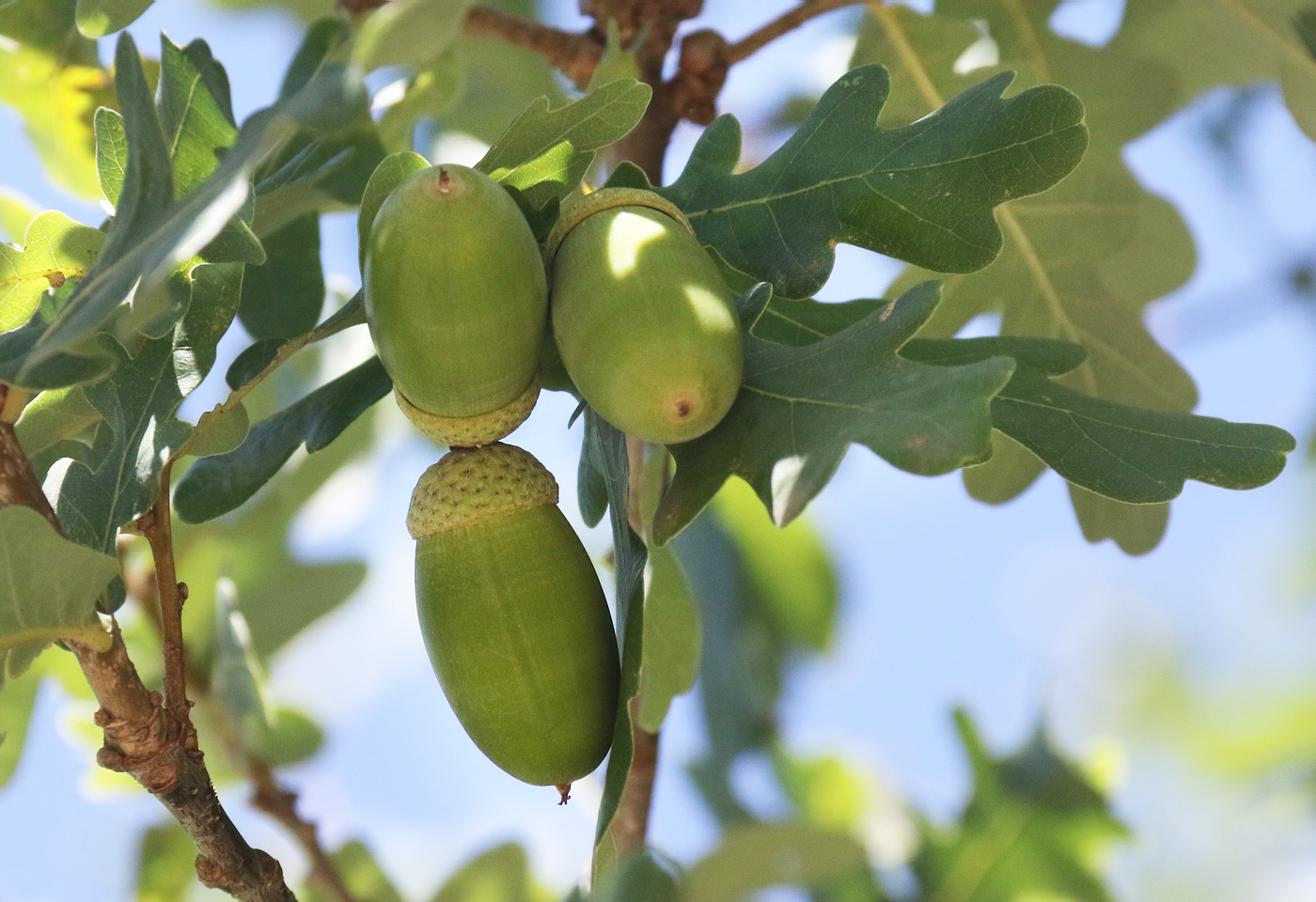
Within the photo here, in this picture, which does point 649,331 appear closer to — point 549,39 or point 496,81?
point 549,39

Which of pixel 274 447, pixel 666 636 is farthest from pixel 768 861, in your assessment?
pixel 274 447

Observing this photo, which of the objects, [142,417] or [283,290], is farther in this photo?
[283,290]

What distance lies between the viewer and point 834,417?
0.96 m

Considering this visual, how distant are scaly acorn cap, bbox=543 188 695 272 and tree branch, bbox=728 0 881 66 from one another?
70cm

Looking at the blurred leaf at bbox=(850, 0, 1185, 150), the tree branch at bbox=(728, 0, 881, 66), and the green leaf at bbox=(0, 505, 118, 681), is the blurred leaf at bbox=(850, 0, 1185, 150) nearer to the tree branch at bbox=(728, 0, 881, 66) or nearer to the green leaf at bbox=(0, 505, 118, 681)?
the tree branch at bbox=(728, 0, 881, 66)

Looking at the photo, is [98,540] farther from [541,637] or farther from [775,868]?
[775,868]

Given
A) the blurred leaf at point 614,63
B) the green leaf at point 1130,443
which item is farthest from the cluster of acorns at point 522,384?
the blurred leaf at point 614,63

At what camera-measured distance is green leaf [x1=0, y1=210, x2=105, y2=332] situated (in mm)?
1199

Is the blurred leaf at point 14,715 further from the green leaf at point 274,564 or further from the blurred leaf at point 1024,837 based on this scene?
the blurred leaf at point 1024,837

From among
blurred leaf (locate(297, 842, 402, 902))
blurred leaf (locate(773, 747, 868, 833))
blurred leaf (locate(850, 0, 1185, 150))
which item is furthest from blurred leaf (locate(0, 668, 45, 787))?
blurred leaf (locate(850, 0, 1185, 150))

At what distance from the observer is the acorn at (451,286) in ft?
3.12

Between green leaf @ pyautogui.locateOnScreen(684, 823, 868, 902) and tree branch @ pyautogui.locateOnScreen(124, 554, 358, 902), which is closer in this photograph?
green leaf @ pyautogui.locateOnScreen(684, 823, 868, 902)

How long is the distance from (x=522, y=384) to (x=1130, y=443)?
1.69 ft

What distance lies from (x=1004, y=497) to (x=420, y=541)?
0.92m
